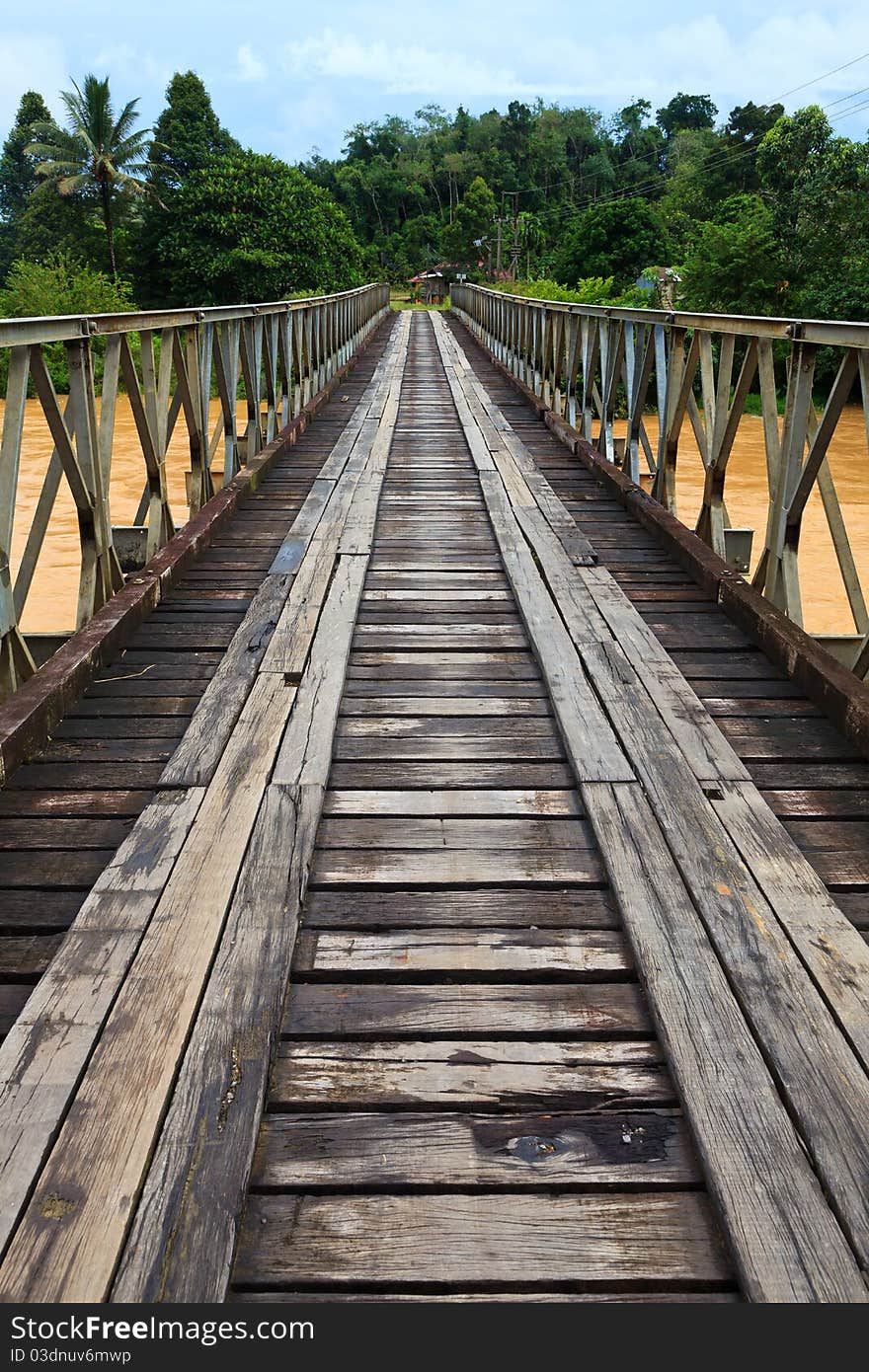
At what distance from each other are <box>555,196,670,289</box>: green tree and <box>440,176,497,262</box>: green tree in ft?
72.6

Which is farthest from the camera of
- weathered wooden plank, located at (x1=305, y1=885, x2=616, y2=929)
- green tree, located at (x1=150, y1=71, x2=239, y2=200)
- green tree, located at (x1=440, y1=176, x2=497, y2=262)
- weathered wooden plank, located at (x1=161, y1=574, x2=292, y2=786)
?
green tree, located at (x1=440, y1=176, x2=497, y2=262)

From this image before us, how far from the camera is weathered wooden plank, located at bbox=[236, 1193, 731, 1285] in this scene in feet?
4.48

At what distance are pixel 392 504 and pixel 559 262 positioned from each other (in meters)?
47.4

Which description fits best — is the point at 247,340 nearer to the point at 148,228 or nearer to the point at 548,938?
the point at 548,938

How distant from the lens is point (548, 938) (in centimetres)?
201

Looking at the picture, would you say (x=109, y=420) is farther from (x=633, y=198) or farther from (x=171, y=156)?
(x=633, y=198)

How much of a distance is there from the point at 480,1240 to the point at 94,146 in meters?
39.0

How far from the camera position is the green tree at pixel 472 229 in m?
66.2

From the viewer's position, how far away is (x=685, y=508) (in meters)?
17.6

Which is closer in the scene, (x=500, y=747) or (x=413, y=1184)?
(x=413, y=1184)

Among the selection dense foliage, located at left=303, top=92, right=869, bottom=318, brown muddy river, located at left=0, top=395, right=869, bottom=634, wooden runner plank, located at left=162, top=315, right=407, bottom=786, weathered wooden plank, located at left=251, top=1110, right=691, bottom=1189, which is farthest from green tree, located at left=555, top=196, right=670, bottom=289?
weathered wooden plank, located at left=251, top=1110, right=691, bottom=1189

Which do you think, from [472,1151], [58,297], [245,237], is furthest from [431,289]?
[472,1151]

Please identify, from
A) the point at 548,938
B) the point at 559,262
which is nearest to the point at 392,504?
the point at 548,938

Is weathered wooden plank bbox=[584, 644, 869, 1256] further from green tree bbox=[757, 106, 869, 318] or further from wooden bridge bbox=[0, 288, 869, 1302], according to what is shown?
green tree bbox=[757, 106, 869, 318]
